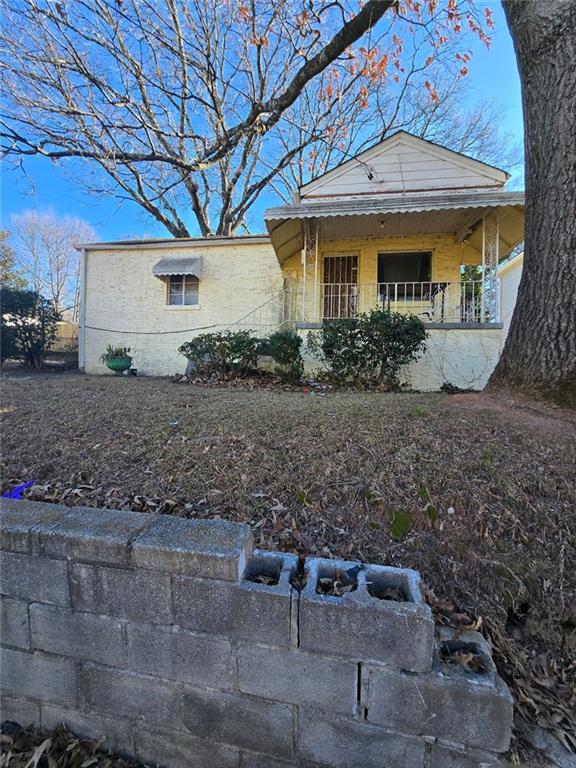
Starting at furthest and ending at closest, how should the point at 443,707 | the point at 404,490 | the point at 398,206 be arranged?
the point at 398,206, the point at 404,490, the point at 443,707

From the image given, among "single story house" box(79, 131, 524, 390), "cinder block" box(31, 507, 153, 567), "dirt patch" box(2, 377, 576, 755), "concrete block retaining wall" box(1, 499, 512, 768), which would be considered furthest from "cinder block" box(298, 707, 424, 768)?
"single story house" box(79, 131, 524, 390)

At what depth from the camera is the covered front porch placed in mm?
6957

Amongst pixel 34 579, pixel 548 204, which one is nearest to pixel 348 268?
pixel 548 204

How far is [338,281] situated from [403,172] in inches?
111

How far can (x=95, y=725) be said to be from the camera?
131 centimetres

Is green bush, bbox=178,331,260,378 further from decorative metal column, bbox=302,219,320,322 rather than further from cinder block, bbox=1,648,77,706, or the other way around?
cinder block, bbox=1,648,77,706

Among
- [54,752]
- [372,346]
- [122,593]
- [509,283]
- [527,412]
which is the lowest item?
[54,752]

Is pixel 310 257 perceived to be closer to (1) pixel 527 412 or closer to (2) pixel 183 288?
(2) pixel 183 288

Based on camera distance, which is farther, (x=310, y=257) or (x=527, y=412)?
(x=310, y=257)

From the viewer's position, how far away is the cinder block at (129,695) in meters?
1.22

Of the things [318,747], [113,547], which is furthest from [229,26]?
[318,747]

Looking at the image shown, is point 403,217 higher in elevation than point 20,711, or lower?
higher

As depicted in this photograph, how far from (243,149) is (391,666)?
15310 millimetres

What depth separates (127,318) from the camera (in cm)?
966
